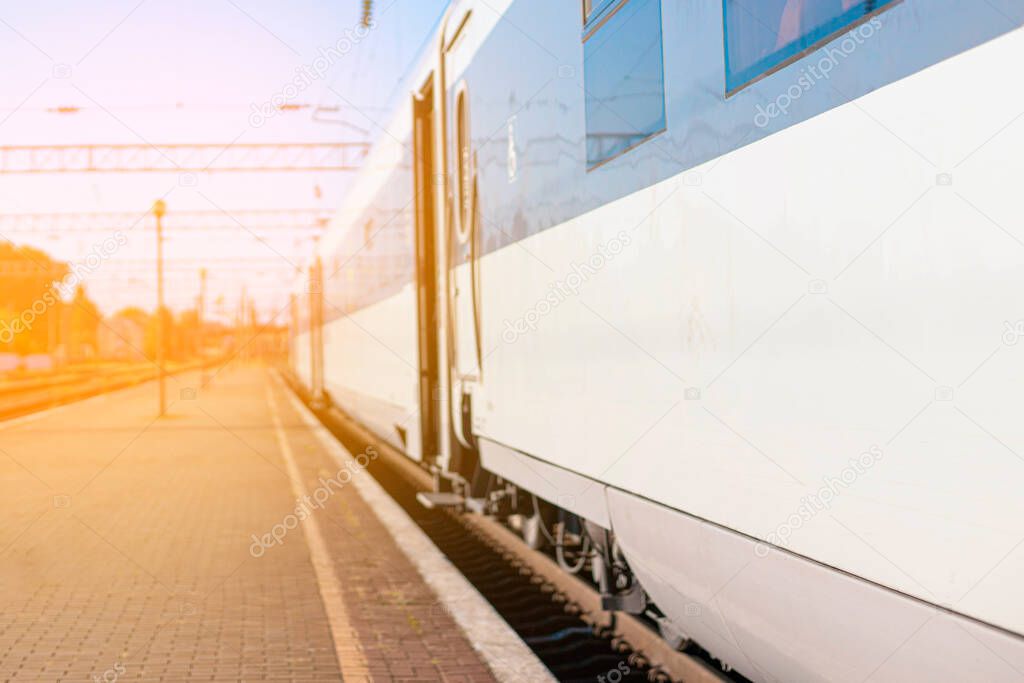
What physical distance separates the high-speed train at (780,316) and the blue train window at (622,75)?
0.02m

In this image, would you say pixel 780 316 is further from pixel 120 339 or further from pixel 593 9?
pixel 120 339

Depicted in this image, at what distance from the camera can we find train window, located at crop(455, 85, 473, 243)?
7094 millimetres

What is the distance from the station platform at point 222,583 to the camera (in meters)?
5.15

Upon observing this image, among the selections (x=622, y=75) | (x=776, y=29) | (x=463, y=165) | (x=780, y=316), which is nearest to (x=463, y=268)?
(x=463, y=165)

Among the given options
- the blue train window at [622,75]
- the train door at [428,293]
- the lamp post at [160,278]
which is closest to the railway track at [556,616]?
the train door at [428,293]

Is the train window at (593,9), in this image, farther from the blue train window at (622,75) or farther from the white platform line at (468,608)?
the white platform line at (468,608)

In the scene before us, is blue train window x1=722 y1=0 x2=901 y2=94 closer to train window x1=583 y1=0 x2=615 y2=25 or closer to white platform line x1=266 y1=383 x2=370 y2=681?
train window x1=583 y1=0 x2=615 y2=25

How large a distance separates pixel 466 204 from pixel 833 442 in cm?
464

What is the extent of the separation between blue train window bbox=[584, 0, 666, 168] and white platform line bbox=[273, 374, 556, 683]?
2.20 metres

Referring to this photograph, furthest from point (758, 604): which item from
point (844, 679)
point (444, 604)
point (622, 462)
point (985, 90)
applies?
point (444, 604)

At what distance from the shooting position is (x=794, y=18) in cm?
305

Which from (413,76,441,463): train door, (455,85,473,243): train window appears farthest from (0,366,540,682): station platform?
(455,85,473,243): train window

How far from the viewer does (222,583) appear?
694 centimetres

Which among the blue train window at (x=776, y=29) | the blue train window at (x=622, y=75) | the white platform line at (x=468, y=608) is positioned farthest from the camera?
the white platform line at (x=468, y=608)
